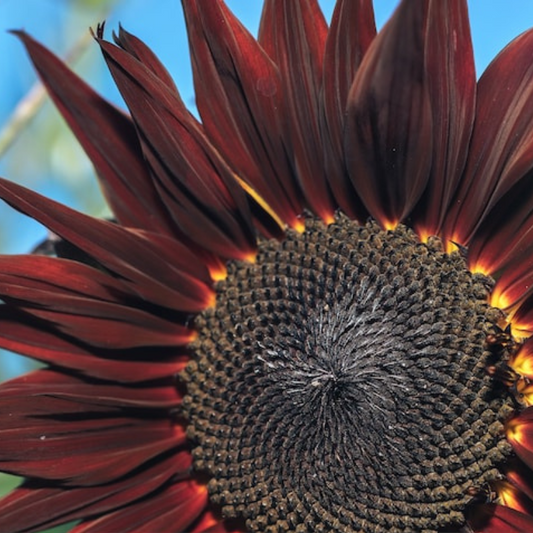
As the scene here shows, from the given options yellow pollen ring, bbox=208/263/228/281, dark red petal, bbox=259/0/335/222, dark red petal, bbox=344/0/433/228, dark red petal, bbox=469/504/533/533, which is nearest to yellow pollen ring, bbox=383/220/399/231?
dark red petal, bbox=344/0/433/228

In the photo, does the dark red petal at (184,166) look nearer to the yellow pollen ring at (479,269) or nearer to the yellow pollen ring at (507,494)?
the yellow pollen ring at (479,269)

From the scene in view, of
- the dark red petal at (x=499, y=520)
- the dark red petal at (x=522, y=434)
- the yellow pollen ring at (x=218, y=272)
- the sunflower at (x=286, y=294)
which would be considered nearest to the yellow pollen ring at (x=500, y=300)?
the sunflower at (x=286, y=294)

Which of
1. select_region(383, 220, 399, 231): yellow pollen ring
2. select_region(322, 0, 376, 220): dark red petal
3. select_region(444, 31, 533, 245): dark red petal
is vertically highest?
select_region(322, 0, 376, 220): dark red petal

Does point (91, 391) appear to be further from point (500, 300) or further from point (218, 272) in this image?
point (500, 300)

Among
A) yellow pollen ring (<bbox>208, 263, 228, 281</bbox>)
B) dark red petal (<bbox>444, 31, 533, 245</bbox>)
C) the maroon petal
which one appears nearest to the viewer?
dark red petal (<bbox>444, 31, 533, 245</bbox>)

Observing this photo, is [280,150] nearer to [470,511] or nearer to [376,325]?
[376,325]

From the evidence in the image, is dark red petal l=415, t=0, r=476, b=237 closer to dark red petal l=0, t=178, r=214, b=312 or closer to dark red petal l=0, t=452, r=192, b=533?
dark red petal l=0, t=178, r=214, b=312
